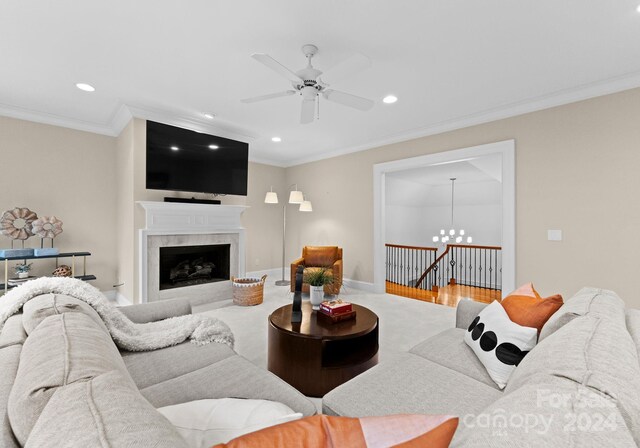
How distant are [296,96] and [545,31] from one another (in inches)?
90.3

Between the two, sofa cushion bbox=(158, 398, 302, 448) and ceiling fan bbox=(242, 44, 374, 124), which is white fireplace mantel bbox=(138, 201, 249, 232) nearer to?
ceiling fan bbox=(242, 44, 374, 124)

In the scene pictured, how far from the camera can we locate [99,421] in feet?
1.77

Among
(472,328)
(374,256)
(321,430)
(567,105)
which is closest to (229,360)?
(321,430)

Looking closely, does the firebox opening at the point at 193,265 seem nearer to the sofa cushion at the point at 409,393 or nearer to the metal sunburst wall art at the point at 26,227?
the metal sunburst wall art at the point at 26,227

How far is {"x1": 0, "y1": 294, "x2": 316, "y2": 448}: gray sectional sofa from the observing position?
21.2 inches

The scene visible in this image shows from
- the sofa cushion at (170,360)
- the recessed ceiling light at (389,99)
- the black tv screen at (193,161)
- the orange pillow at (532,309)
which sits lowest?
the sofa cushion at (170,360)

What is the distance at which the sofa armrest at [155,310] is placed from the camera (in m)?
2.13

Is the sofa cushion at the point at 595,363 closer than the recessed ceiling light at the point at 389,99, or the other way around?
the sofa cushion at the point at 595,363

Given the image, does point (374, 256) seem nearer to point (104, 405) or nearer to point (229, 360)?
point (229, 360)

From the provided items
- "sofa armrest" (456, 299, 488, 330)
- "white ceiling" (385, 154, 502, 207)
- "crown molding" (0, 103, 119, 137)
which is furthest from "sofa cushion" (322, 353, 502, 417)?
"white ceiling" (385, 154, 502, 207)

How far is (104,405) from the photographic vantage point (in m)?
0.59

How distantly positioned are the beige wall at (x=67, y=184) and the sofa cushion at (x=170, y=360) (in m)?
3.49

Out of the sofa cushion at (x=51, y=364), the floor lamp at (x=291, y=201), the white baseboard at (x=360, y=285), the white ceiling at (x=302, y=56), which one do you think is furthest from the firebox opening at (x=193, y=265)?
the sofa cushion at (x=51, y=364)

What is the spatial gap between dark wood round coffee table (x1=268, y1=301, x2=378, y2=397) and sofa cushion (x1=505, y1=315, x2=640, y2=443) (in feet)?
4.04
